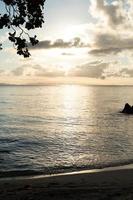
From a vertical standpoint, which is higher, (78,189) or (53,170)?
(78,189)

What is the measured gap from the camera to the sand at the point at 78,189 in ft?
45.3

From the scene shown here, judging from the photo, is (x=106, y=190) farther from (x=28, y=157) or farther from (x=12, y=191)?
(x=28, y=157)

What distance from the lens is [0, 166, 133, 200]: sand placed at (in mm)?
13820

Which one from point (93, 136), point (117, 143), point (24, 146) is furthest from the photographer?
point (93, 136)

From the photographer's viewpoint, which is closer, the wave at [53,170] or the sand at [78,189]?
the sand at [78,189]

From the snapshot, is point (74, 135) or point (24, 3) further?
point (74, 135)

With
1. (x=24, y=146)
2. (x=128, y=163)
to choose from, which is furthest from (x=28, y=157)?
(x=128, y=163)

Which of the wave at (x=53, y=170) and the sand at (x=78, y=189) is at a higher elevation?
the sand at (x=78, y=189)

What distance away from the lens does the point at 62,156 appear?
28281 mm

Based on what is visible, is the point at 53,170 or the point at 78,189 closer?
the point at 78,189

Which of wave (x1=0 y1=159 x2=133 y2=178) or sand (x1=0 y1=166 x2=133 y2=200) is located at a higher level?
sand (x1=0 y1=166 x2=133 y2=200)

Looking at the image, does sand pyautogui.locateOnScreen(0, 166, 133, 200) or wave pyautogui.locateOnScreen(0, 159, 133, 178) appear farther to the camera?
wave pyautogui.locateOnScreen(0, 159, 133, 178)

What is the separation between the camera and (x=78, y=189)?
15.6 meters

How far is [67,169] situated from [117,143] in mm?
12833
